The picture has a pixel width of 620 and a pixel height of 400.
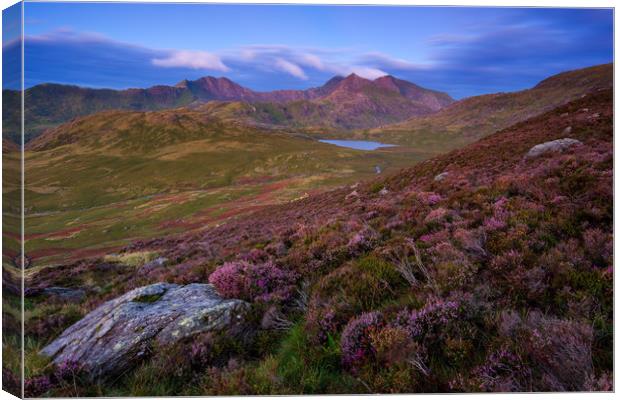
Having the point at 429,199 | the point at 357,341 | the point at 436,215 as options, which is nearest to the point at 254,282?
the point at 357,341

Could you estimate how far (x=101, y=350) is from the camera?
4.40m

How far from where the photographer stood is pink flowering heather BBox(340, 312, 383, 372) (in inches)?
159

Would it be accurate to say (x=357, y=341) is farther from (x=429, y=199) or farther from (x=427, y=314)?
(x=429, y=199)

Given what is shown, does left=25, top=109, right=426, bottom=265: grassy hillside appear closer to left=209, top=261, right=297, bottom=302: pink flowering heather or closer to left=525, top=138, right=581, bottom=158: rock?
left=525, top=138, right=581, bottom=158: rock

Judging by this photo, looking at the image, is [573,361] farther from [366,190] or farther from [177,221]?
[177,221]

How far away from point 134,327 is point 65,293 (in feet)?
25.6

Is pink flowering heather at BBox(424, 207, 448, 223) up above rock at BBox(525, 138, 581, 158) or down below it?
below

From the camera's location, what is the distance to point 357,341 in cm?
409

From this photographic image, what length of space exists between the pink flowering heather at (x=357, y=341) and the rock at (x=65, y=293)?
8905mm

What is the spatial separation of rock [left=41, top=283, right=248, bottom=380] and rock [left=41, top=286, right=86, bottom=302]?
5.57 m

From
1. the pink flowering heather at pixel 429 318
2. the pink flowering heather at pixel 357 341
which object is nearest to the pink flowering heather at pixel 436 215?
the pink flowering heather at pixel 429 318

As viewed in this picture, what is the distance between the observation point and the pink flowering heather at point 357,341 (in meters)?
4.03

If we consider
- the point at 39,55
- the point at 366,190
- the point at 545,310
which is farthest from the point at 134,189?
the point at 545,310

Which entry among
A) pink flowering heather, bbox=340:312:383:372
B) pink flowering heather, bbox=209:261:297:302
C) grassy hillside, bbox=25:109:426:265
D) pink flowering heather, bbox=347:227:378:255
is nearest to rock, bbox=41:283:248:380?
pink flowering heather, bbox=209:261:297:302
